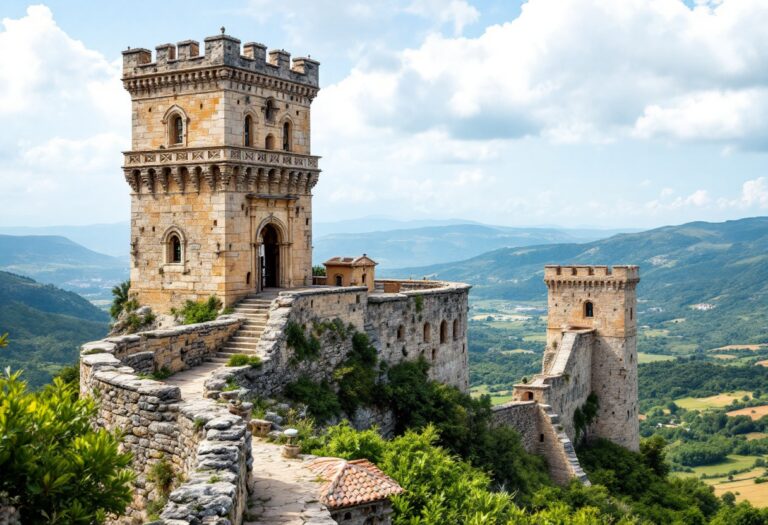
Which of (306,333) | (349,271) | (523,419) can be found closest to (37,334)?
(349,271)

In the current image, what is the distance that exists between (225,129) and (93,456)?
21501 mm

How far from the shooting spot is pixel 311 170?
113ft

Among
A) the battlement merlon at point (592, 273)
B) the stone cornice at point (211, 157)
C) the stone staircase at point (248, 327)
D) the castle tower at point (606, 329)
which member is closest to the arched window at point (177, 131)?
the stone cornice at point (211, 157)

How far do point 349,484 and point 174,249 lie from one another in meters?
19.3

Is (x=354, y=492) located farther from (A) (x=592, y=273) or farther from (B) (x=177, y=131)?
(A) (x=592, y=273)

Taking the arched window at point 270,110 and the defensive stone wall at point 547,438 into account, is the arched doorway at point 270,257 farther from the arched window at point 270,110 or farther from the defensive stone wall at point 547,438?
the defensive stone wall at point 547,438

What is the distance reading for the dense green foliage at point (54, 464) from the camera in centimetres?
977

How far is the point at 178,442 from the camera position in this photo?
50.9 feet

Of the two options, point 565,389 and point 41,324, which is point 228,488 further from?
point 41,324

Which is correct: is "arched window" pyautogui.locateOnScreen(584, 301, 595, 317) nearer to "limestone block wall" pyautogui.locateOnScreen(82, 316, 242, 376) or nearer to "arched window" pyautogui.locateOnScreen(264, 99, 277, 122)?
"arched window" pyautogui.locateOnScreen(264, 99, 277, 122)

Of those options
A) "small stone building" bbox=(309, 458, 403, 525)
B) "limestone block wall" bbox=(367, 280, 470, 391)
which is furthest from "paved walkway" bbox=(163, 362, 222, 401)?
"limestone block wall" bbox=(367, 280, 470, 391)

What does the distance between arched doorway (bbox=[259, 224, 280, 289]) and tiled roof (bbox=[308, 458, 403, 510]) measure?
18539mm

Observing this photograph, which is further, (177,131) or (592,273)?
(592,273)

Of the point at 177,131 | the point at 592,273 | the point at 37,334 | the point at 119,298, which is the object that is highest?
the point at 177,131
